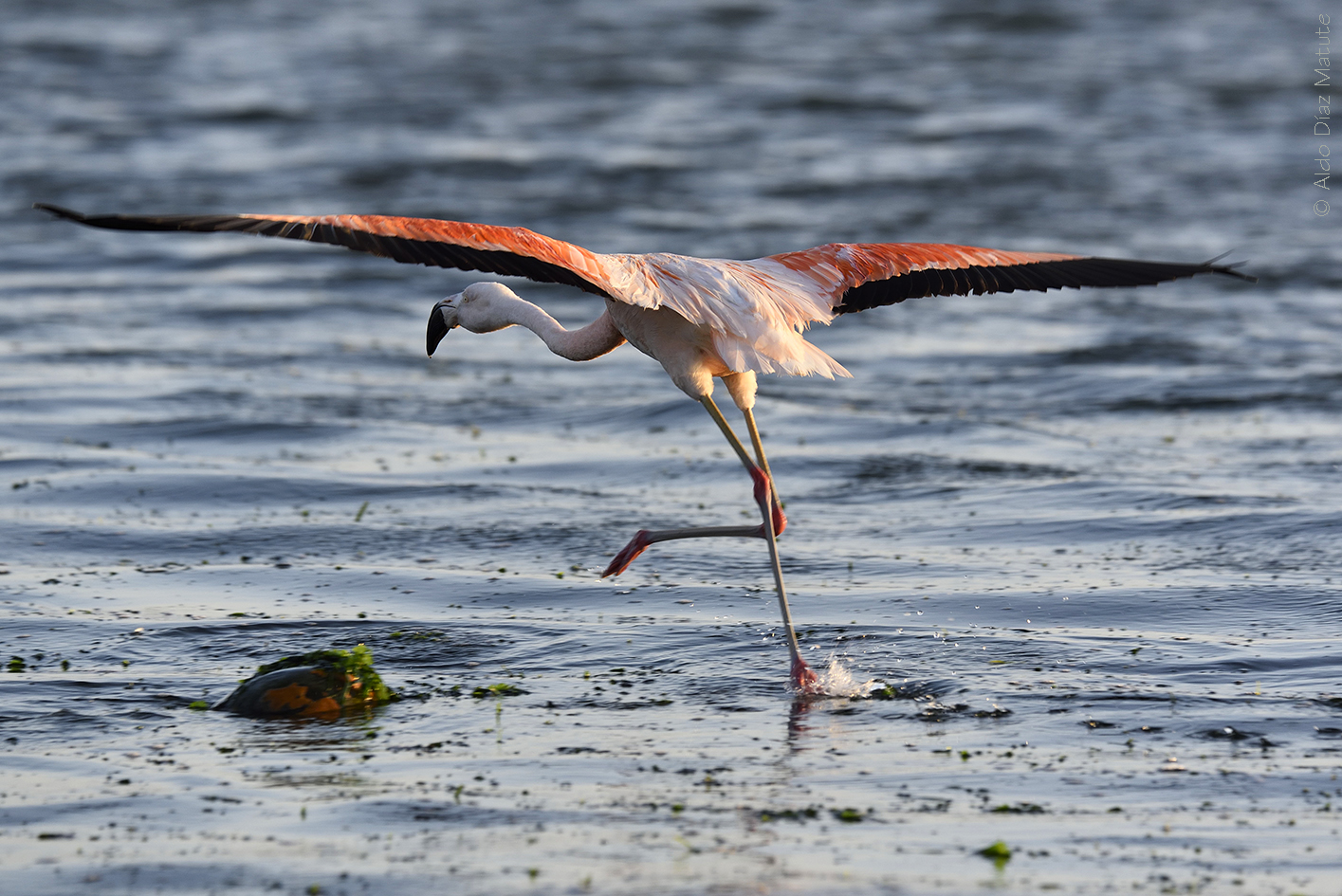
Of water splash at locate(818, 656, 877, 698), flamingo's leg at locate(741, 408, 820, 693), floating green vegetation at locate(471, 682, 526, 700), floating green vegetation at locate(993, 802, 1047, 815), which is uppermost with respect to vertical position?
flamingo's leg at locate(741, 408, 820, 693)

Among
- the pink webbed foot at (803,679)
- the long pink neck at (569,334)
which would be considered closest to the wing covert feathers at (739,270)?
the long pink neck at (569,334)

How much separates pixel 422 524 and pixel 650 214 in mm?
12285

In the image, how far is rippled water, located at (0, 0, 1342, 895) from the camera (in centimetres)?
519

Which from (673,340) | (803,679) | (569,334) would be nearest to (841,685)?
(803,679)

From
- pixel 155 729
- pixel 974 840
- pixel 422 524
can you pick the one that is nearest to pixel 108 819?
pixel 155 729

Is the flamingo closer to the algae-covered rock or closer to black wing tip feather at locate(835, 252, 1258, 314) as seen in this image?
black wing tip feather at locate(835, 252, 1258, 314)

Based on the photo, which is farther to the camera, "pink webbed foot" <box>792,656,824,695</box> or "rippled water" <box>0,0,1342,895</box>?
"pink webbed foot" <box>792,656,824,695</box>

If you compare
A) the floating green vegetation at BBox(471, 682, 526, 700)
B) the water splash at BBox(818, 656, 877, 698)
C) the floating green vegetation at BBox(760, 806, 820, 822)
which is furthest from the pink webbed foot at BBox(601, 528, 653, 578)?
the floating green vegetation at BBox(760, 806, 820, 822)

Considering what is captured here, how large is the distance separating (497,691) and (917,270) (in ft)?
9.07

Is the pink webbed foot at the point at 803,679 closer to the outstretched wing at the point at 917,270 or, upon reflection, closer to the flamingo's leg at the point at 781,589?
the flamingo's leg at the point at 781,589

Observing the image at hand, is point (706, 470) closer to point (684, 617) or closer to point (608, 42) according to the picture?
point (684, 617)

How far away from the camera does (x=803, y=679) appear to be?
661 cm

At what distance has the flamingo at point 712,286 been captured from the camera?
6242mm

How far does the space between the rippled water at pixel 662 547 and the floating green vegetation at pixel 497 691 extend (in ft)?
0.25
